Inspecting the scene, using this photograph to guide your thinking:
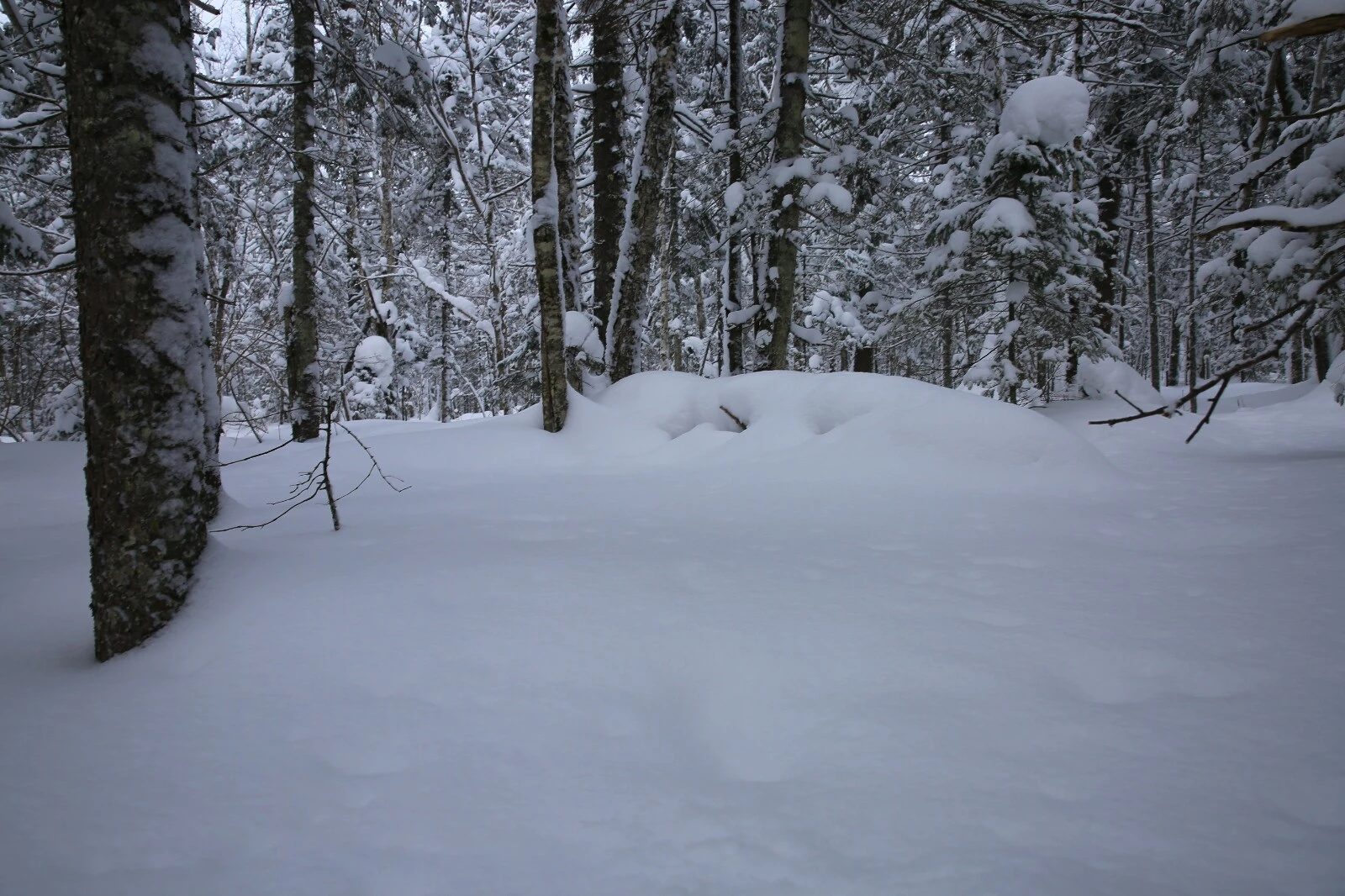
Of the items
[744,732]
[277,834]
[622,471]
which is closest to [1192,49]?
[622,471]

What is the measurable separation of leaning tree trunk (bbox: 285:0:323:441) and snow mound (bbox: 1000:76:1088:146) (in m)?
9.88

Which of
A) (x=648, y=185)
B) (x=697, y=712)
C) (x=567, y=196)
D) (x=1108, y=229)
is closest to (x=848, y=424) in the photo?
(x=648, y=185)

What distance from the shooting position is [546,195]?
6238mm

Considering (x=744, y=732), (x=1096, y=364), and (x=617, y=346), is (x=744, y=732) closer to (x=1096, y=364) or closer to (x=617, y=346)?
(x=617, y=346)

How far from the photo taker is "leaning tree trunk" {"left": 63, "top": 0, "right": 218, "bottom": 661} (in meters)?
2.19

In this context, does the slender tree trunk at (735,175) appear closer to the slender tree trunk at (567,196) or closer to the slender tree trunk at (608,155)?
the slender tree trunk at (608,155)

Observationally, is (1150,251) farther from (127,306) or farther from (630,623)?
(127,306)

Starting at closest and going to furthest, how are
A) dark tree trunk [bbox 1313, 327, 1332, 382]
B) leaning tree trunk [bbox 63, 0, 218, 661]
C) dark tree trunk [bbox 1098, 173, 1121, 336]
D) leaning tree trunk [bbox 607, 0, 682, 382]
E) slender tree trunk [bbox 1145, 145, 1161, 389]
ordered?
1. leaning tree trunk [bbox 63, 0, 218, 661]
2. leaning tree trunk [bbox 607, 0, 682, 382]
3. dark tree trunk [bbox 1098, 173, 1121, 336]
4. dark tree trunk [bbox 1313, 327, 1332, 382]
5. slender tree trunk [bbox 1145, 145, 1161, 389]

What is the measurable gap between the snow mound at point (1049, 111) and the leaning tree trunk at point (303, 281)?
988 cm

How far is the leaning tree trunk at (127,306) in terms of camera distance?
2188mm

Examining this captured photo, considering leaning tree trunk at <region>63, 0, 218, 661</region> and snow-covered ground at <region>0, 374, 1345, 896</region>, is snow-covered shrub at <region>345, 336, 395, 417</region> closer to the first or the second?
snow-covered ground at <region>0, 374, 1345, 896</region>

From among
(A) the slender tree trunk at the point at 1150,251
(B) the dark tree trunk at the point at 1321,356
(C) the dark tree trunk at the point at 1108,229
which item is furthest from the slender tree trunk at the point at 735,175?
(A) the slender tree trunk at the point at 1150,251

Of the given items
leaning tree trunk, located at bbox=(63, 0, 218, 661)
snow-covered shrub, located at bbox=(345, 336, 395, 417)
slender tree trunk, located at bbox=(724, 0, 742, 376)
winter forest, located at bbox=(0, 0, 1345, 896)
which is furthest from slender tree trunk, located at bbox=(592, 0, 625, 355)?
snow-covered shrub, located at bbox=(345, 336, 395, 417)

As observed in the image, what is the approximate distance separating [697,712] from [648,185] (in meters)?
7.17
